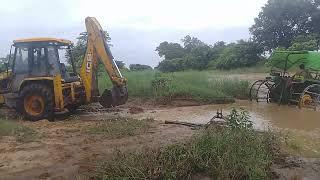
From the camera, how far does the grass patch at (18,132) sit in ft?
32.2

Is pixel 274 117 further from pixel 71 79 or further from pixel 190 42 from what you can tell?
pixel 190 42

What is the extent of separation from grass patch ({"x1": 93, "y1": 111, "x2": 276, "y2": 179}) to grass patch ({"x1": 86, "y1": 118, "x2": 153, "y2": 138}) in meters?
2.55

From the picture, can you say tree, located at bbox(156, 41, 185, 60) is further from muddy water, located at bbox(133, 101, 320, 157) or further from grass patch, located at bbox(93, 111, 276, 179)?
grass patch, located at bbox(93, 111, 276, 179)

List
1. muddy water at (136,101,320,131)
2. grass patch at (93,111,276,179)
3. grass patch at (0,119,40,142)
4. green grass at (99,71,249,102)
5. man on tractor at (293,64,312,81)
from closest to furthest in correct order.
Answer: grass patch at (93,111,276,179) → grass patch at (0,119,40,142) → muddy water at (136,101,320,131) → man on tractor at (293,64,312,81) → green grass at (99,71,249,102)

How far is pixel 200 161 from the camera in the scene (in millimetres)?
7406

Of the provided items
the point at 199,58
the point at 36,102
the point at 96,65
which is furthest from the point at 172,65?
the point at 36,102

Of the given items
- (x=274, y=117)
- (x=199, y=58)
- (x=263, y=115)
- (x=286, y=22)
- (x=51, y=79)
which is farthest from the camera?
(x=199, y=58)

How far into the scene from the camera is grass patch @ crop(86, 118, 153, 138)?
409 inches

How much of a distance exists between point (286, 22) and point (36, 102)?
28020mm

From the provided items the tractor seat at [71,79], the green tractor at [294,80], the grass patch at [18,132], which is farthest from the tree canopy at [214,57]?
the grass patch at [18,132]

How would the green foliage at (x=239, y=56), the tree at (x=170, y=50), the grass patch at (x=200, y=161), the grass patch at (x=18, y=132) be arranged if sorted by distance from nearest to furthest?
1. the grass patch at (x=200, y=161)
2. the grass patch at (x=18, y=132)
3. the green foliage at (x=239, y=56)
4. the tree at (x=170, y=50)

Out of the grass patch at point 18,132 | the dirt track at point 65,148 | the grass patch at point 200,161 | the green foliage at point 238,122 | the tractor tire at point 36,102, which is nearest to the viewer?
the grass patch at point 200,161

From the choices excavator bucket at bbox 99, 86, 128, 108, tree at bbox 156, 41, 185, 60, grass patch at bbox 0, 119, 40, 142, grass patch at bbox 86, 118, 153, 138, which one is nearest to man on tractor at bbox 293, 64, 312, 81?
excavator bucket at bbox 99, 86, 128, 108

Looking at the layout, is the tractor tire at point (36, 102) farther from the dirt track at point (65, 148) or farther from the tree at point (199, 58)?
the tree at point (199, 58)
